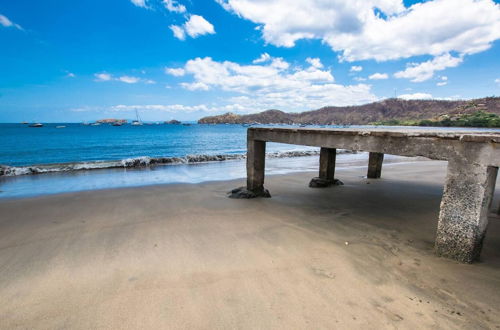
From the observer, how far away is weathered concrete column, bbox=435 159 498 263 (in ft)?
12.4

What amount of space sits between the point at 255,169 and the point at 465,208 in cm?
579

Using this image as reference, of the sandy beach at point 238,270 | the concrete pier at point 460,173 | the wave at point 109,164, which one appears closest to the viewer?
the sandy beach at point 238,270

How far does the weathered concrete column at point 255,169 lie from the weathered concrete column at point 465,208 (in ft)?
17.3

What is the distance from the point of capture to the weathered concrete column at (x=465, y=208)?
3771 mm

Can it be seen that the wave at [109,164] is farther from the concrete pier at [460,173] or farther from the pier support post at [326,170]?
the concrete pier at [460,173]

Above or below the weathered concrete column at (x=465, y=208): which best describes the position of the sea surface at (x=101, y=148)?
below

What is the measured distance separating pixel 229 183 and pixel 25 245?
7.56 meters

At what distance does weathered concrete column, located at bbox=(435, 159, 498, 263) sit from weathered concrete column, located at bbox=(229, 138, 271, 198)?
17.3ft

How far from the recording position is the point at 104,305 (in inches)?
129

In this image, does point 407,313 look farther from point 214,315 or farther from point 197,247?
point 197,247

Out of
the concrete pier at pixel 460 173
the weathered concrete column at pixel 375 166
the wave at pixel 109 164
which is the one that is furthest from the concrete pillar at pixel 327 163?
the wave at pixel 109 164

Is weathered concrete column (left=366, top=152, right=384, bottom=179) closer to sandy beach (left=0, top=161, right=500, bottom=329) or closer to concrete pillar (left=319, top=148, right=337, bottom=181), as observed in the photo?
concrete pillar (left=319, top=148, right=337, bottom=181)

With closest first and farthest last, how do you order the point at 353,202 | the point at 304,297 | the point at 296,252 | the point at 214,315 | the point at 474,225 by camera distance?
the point at 214,315, the point at 304,297, the point at 474,225, the point at 296,252, the point at 353,202

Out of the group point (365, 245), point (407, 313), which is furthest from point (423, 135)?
point (407, 313)
